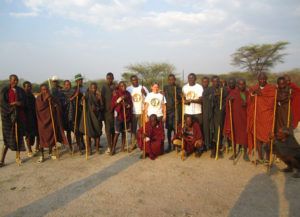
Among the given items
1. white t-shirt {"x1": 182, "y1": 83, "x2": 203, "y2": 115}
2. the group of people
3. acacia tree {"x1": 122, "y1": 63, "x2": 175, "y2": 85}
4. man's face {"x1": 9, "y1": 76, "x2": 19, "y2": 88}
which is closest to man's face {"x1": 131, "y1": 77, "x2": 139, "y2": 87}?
the group of people

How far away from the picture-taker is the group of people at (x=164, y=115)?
647cm

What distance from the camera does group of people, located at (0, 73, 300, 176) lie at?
255 inches

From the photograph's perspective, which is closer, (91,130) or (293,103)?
(293,103)

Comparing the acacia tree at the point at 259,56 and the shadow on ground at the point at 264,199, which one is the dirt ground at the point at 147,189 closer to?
the shadow on ground at the point at 264,199

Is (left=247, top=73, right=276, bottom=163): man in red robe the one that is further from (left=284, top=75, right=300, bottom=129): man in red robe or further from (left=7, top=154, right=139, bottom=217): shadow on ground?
(left=7, top=154, right=139, bottom=217): shadow on ground

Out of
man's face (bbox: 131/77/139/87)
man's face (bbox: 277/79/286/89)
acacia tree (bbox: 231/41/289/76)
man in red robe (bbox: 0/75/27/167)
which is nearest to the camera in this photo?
man's face (bbox: 277/79/286/89)

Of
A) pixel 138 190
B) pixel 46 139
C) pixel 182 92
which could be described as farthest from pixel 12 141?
pixel 182 92

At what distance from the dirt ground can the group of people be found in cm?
52

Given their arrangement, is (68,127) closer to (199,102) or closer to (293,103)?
(199,102)

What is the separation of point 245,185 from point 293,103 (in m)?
2.26

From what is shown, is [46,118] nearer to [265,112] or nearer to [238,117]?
[238,117]

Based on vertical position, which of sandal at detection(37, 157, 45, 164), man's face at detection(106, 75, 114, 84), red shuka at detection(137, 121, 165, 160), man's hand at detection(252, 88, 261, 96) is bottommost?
sandal at detection(37, 157, 45, 164)

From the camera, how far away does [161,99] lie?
7.93 meters

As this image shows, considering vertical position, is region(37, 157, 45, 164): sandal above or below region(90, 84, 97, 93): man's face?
below
